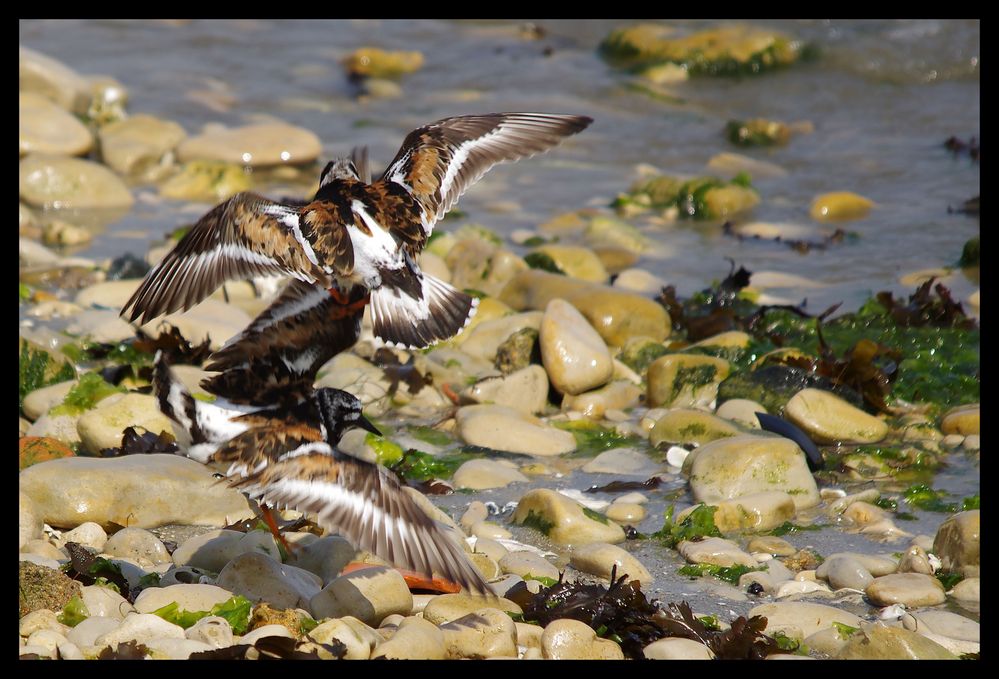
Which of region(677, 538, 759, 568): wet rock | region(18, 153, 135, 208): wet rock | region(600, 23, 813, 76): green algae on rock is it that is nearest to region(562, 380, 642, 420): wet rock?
region(677, 538, 759, 568): wet rock

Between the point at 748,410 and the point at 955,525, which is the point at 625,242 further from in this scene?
the point at 955,525

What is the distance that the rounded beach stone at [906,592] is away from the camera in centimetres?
404

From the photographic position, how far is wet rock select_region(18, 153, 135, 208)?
31.0ft

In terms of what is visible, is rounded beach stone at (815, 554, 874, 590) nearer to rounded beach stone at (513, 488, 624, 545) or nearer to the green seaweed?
rounded beach stone at (513, 488, 624, 545)

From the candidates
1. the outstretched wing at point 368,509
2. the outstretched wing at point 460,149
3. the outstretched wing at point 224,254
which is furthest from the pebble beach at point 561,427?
the outstretched wing at point 460,149

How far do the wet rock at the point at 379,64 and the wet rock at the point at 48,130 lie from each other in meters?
4.63

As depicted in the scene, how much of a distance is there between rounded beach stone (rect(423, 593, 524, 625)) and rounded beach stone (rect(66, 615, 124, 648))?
1004 millimetres

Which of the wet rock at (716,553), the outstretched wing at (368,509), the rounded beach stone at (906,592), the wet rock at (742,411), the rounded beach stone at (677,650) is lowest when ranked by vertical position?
the wet rock at (716,553)

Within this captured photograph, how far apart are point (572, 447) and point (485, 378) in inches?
28.3

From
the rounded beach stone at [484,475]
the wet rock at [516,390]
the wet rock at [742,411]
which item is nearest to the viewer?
the rounded beach stone at [484,475]

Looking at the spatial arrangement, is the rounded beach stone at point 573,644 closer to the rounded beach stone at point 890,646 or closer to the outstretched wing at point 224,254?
the rounded beach stone at point 890,646

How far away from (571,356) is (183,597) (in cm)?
285

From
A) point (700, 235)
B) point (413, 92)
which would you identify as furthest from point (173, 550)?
point (413, 92)

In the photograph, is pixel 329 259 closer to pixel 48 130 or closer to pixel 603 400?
pixel 603 400
